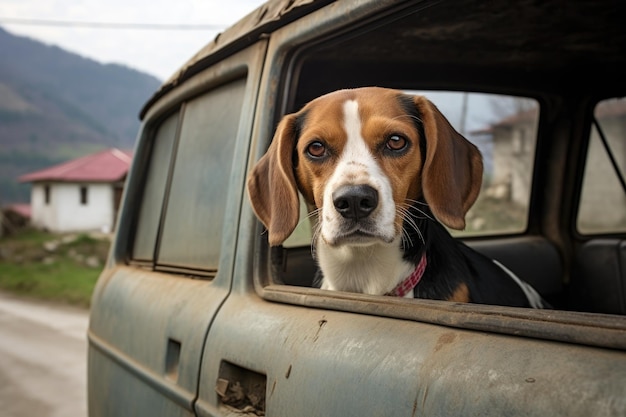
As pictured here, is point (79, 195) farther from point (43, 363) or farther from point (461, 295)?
point (461, 295)

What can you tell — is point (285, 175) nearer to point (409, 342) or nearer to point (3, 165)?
point (409, 342)

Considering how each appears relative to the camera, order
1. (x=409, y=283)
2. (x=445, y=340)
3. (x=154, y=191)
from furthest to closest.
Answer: (x=154, y=191), (x=409, y=283), (x=445, y=340)

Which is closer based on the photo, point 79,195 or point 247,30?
point 247,30

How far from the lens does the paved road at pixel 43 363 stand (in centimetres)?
649

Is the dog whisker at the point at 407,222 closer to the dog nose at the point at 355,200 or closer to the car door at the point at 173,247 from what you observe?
the dog nose at the point at 355,200

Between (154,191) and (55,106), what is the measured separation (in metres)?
145

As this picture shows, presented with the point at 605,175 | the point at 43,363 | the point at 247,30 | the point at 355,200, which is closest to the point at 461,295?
the point at 355,200

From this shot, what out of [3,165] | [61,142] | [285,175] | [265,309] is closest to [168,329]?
[265,309]

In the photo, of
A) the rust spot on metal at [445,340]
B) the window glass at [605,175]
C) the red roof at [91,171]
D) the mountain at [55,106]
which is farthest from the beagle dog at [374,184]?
the mountain at [55,106]

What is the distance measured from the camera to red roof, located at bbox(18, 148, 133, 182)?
53000 millimetres

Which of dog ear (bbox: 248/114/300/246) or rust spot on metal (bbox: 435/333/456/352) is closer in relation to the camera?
rust spot on metal (bbox: 435/333/456/352)

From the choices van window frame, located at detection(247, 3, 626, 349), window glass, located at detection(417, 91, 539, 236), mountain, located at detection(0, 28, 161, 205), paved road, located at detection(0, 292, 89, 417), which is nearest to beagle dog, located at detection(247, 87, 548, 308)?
van window frame, located at detection(247, 3, 626, 349)

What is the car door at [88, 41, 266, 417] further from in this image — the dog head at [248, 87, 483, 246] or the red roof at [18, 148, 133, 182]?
the red roof at [18, 148, 133, 182]

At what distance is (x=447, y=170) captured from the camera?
66.9 inches
